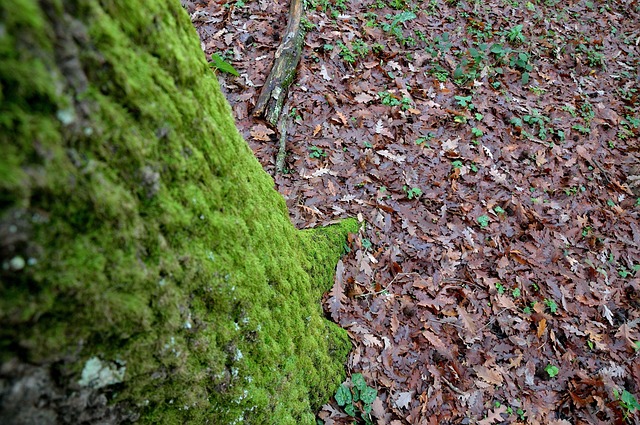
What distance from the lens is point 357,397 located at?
3084 millimetres

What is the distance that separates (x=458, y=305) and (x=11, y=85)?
412 cm

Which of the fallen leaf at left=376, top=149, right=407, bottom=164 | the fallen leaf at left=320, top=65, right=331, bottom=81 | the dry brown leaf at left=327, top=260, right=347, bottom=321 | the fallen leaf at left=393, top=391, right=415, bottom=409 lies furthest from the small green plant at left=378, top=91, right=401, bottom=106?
the fallen leaf at left=393, top=391, right=415, bottom=409

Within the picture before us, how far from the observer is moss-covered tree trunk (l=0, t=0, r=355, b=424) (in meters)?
0.87

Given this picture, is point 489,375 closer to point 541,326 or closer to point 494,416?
point 494,416

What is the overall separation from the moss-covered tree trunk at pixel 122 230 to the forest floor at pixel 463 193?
177 cm

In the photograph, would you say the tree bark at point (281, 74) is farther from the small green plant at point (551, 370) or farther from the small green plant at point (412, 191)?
the small green plant at point (551, 370)

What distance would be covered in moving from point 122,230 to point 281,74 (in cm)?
472

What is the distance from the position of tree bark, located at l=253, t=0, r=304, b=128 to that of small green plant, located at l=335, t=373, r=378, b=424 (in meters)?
3.40

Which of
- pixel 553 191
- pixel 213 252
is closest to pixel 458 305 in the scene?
pixel 553 191

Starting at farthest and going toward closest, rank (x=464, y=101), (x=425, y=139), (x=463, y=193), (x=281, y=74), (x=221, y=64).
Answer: (x=464, y=101) → (x=425, y=139) → (x=281, y=74) → (x=463, y=193) → (x=221, y=64)

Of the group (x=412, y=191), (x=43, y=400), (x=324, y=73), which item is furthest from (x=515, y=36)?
(x=43, y=400)

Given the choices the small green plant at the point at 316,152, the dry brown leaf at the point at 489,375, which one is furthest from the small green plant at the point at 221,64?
the dry brown leaf at the point at 489,375

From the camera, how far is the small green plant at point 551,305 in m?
4.31

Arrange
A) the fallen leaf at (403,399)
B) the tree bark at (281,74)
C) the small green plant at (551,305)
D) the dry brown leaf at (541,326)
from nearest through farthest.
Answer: the fallen leaf at (403,399) → the dry brown leaf at (541,326) → the small green plant at (551,305) → the tree bark at (281,74)
